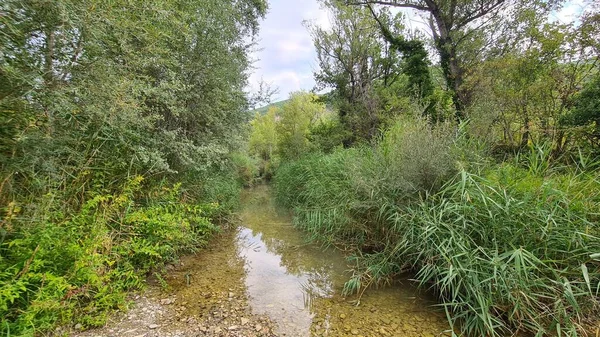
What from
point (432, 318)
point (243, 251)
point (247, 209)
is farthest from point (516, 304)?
point (247, 209)

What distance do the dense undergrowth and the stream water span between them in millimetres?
258

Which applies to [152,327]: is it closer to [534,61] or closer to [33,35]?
[33,35]

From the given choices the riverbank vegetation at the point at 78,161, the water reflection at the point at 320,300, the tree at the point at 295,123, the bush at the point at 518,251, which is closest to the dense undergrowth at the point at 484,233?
Answer: the bush at the point at 518,251

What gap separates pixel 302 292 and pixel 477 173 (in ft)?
9.43

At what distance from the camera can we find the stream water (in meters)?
2.58

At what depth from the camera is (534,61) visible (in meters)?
5.27

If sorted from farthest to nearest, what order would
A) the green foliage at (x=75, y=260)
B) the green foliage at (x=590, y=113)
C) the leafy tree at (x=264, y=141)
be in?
the leafy tree at (x=264, y=141)
the green foliage at (x=590, y=113)
the green foliage at (x=75, y=260)

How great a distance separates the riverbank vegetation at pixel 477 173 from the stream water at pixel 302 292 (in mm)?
258

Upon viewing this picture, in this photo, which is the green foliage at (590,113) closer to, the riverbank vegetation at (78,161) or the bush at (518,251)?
the bush at (518,251)

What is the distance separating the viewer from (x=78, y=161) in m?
2.69

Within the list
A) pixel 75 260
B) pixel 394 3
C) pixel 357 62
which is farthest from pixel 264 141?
pixel 75 260

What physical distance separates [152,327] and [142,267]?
3.40ft

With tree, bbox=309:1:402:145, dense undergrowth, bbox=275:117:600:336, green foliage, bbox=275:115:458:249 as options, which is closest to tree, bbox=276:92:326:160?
tree, bbox=309:1:402:145

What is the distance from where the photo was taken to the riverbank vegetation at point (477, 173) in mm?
2336
